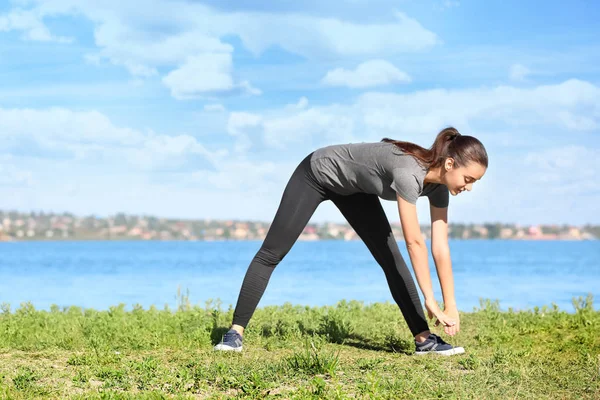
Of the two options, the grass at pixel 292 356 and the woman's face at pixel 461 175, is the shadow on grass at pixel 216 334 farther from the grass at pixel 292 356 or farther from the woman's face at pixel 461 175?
the woman's face at pixel 461 175

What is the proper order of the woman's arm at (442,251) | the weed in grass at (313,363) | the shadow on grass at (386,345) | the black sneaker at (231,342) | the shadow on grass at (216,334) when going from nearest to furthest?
the weed in grass at (313,363)
the woman's arm at (442,251)
the black sneaker at (231,342)
the shadow on grass at (386,345)
the shadow on grass at (216,334)

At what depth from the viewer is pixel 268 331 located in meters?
7.33

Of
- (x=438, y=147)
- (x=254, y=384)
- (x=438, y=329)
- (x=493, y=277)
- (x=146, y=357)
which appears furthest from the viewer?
Result: (x=493, y=277)

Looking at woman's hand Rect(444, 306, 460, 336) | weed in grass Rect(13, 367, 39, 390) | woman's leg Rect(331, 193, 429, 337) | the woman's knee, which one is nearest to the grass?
weed in grass Rect(13, 367, 39, 390)

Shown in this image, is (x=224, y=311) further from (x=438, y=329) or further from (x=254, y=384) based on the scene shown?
(x=254, y=384)

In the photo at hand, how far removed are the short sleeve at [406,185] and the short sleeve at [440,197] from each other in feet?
2.00

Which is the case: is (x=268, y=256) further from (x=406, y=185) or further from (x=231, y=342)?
(x=406, y=185)

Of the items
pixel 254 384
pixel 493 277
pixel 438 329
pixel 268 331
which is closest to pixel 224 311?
pixel 268 331

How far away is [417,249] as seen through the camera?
5.40 meters

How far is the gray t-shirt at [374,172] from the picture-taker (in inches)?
211

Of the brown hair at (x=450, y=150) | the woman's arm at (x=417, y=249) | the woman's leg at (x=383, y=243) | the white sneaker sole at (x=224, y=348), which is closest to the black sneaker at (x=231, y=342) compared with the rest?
the white sneaker sole at (x=224, y=348)

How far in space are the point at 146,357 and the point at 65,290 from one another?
31750mm

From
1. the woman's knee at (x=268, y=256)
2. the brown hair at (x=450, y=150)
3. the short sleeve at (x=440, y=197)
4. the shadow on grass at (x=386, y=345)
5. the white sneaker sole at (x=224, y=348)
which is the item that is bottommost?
the white sneaker sole at (x=224, y=348)

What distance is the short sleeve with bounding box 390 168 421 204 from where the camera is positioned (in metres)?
5.30
